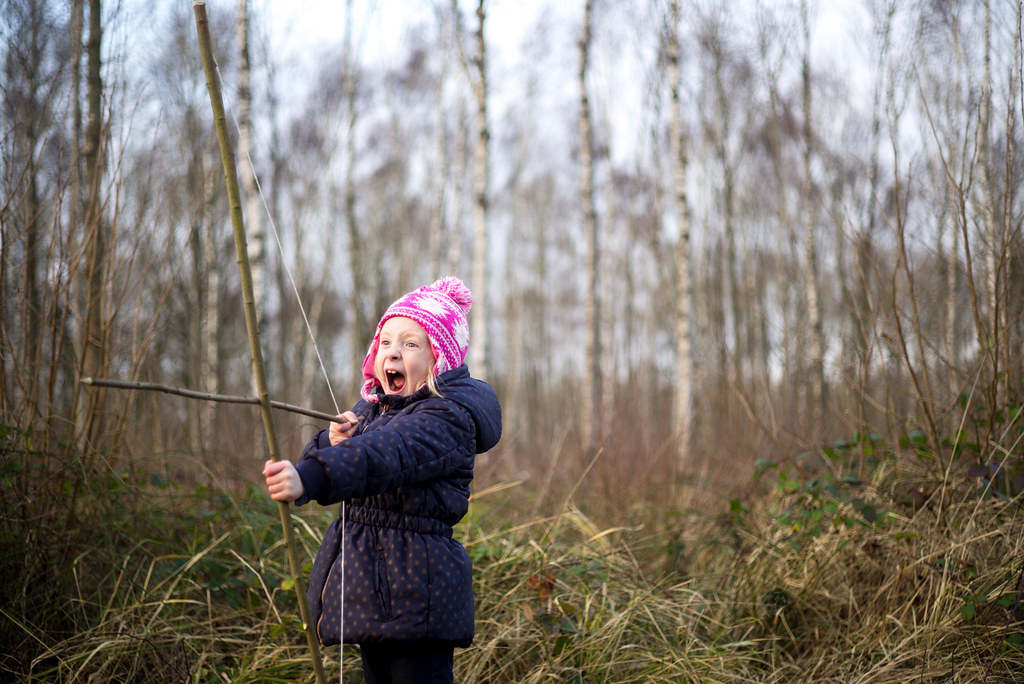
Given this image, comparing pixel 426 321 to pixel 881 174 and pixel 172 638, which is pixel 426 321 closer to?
pixel 172 638

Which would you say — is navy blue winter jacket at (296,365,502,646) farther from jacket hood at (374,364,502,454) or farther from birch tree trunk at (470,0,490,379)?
birch tree trunk at (470,0,490,379)

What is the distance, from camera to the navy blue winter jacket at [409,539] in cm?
168

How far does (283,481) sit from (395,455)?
11.0 inches

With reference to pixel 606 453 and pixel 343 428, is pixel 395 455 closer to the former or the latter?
pixel 343 428

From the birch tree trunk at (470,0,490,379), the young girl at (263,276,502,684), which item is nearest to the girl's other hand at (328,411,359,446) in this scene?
the young girl at (263,276,502,684)

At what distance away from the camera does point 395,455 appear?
5.24 feet

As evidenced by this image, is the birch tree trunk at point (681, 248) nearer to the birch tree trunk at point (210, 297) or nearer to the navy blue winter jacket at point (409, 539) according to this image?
the birch tree trunk at point (210, 297)

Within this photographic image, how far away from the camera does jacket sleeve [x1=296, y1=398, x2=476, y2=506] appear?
4.83 feet

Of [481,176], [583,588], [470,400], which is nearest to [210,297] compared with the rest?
[481,176]

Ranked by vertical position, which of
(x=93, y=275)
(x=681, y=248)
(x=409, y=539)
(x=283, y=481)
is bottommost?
(x=409, y=539)

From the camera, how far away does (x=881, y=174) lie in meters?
12.0

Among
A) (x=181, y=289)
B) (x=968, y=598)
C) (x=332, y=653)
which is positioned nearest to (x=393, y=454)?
(x=332, y=653)

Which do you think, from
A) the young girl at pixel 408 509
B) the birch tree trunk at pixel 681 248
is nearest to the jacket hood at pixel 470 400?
the young girl at pixel 408 509

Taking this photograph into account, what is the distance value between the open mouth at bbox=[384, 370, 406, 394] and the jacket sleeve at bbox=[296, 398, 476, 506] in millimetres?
128
